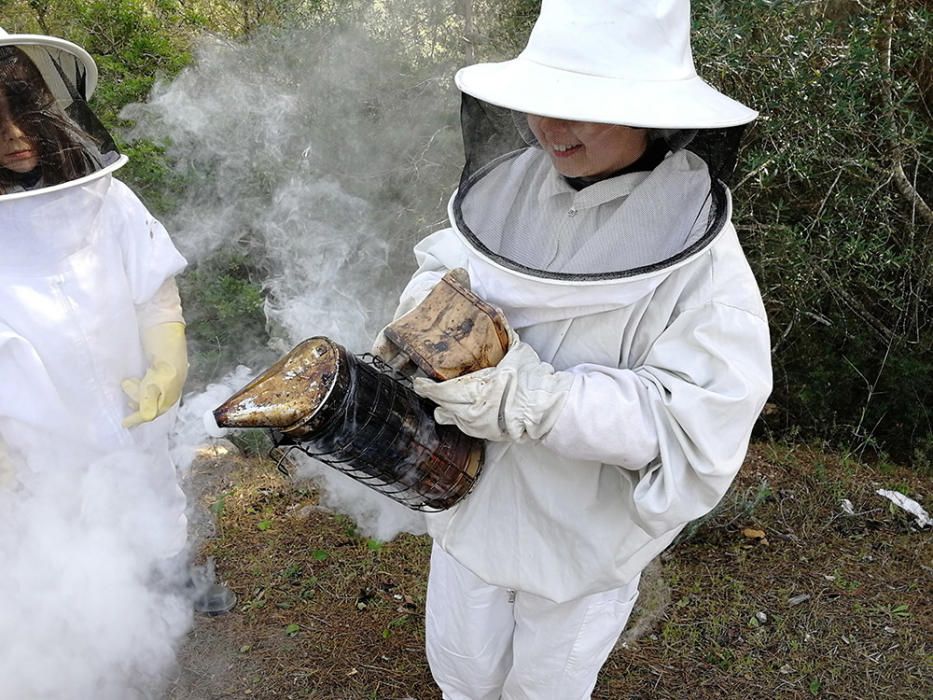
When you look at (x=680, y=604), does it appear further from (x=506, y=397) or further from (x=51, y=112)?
(x=51, y=112)

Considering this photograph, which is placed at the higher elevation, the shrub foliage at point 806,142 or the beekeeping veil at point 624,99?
the beekeeping veil at point 624,99

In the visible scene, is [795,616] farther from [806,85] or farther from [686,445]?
[806,85]

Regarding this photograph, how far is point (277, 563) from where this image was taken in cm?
311

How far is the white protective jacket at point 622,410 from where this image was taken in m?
1.35

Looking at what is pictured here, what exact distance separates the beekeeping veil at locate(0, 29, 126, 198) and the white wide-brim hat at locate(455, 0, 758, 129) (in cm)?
115

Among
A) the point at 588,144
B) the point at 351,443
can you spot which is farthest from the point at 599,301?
the point at 351,443

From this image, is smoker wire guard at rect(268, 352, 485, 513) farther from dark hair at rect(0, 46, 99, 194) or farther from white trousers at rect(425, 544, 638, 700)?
dark hair at rect(0, 46, 99, 194)

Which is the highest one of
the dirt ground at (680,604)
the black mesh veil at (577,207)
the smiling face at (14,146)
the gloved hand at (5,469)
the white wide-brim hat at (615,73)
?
the white wide-brim hat at (615,73)

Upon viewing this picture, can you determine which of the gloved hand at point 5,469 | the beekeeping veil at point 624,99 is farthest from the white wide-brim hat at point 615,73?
the gloved hand at point 5,469

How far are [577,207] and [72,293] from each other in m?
1.43

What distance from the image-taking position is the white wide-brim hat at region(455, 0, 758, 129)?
49.5 inches

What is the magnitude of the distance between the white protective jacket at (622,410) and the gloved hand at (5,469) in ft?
4.23

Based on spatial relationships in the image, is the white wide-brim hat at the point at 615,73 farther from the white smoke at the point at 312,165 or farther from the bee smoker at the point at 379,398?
the white smoke at the point at 312,165

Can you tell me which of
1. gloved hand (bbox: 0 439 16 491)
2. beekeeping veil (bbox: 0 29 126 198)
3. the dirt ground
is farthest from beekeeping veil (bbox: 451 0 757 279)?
the dirt ground
